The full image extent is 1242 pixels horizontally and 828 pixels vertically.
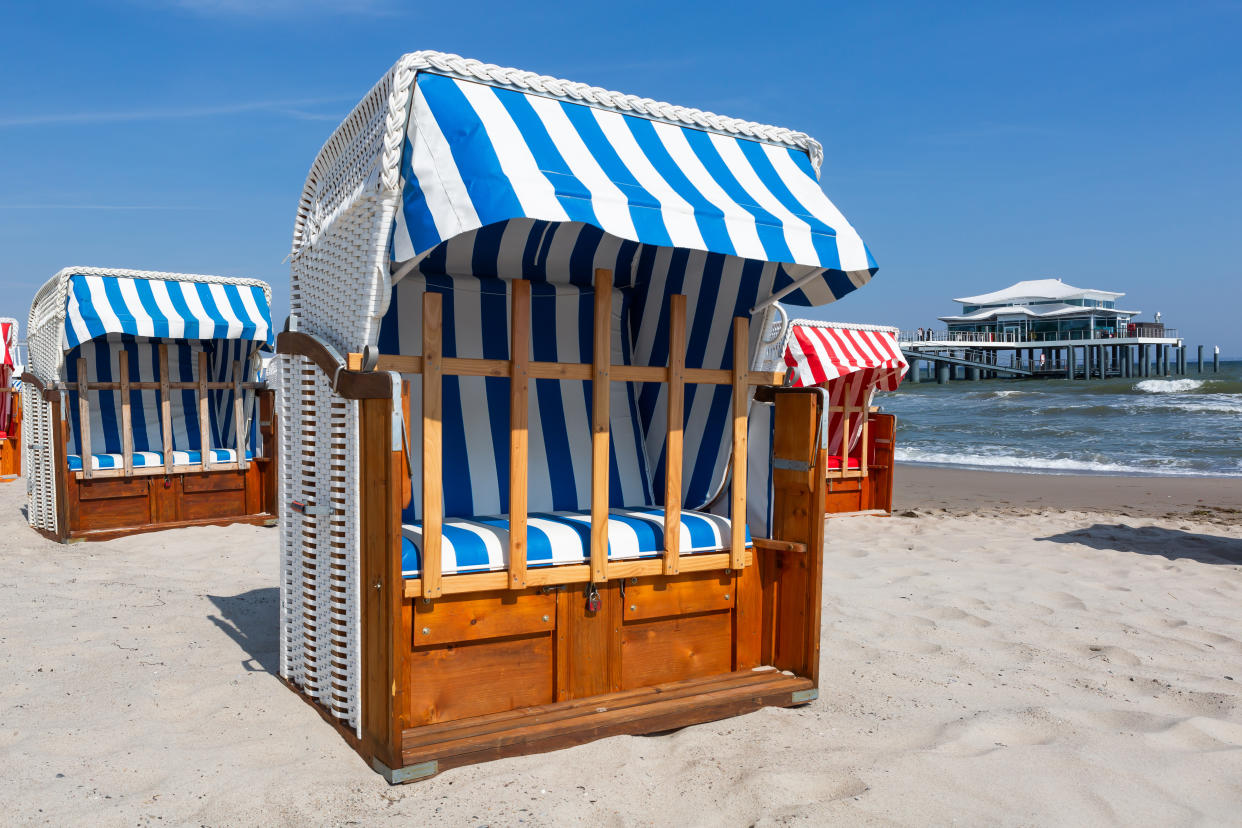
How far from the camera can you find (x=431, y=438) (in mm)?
3018

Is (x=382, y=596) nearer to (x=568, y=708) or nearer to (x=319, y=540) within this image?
(x=319, y=540)

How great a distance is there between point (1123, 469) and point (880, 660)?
45.5 ft

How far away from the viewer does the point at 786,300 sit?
13.0 feet

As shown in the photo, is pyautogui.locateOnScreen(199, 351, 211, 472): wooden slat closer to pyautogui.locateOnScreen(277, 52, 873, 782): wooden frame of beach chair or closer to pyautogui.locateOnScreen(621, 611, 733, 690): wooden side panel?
pyautogui.locateOnScreen(277, 52, 873, 782): wooden frame of beach chair

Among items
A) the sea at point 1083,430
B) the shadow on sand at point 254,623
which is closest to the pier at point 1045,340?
the sea at point 1083,430

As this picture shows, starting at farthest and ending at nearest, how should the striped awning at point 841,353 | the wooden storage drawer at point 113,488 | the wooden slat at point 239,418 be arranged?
1. the striped awning at point 841,353
2. the wooden slat at point 239,418
3. the wooden storage drawer at point 113,488

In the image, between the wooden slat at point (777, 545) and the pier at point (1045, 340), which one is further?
the pier at point (1045, 340)

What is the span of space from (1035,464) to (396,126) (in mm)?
16670

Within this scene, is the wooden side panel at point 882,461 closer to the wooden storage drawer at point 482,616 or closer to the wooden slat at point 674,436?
the wooden slat at point 674,436

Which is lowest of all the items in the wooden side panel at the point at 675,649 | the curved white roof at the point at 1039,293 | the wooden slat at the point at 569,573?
the wooden side panel at the point at 675,649

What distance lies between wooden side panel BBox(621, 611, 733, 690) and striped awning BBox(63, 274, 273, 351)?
5090mm

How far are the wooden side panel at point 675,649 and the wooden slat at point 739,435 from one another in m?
0.29

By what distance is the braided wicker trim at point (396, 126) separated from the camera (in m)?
2.77

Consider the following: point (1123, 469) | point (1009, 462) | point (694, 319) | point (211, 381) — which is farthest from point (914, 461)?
point (694, 319)
